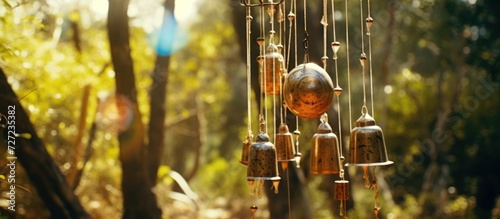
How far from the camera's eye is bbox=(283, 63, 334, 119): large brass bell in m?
3.71

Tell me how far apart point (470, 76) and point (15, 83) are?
12.5 m

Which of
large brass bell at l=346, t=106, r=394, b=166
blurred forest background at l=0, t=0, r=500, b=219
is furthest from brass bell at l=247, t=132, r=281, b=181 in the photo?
blurred forest background at l=0, t=0, r=500, b=219

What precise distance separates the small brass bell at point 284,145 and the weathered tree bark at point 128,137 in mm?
3058

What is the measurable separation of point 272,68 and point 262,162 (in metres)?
0.80

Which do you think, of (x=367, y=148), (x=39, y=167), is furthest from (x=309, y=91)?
(x=39, y=167)

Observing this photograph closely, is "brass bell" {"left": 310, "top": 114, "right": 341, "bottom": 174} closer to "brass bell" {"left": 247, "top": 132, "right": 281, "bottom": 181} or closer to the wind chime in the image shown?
the wind chime

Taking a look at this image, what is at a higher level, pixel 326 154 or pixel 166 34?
pixel 166 34

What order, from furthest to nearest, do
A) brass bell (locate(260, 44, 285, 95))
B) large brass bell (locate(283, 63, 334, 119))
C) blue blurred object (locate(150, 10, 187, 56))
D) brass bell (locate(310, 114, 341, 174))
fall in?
blue blurred object (locate(150, 10, 187, 56)) < brass bell (locate(260, 44, 285, 95)) < brass bell (locate(310, 114, 341, 174)) < large brass bell (locate(283, 63, 334, 119))

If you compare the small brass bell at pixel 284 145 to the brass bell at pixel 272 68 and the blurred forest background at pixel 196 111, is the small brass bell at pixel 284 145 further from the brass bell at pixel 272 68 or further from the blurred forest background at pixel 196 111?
the blurred forest background at pixel 196 111

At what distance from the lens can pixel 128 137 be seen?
7.16 meters

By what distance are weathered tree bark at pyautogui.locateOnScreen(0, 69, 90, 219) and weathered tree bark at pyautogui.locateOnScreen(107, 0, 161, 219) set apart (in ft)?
2.70

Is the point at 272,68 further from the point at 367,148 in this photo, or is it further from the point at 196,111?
the point at 196,111

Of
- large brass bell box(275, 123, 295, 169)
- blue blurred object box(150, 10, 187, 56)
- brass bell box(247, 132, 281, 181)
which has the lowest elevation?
brass bell box(247, 132, 281, 181)

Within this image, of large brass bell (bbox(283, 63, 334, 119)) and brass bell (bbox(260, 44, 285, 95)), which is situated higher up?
brass bell (bbox(260, 44, 285, 95))
